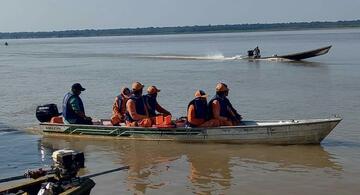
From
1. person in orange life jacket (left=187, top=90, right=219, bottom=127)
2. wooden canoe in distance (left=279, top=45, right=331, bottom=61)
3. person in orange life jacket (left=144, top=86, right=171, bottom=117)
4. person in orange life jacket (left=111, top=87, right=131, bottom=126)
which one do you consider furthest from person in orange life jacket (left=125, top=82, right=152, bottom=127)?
wooden canoe in distance (left=279, top=45, right=331, bottom=61)

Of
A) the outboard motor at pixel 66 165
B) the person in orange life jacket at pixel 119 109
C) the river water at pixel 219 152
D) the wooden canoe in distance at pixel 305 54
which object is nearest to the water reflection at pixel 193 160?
the river water at pixel 219 152

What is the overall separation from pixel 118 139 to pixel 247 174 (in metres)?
4.65

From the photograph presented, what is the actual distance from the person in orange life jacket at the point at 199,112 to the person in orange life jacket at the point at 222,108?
141mm

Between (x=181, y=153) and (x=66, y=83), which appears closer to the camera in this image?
(x=181, y=153)

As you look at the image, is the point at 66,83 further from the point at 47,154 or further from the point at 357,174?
the point at 357,174

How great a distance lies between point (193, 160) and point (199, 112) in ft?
5.54

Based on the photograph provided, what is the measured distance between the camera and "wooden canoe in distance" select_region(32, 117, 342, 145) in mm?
13734

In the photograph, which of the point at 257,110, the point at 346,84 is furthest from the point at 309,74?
the point at 257,110

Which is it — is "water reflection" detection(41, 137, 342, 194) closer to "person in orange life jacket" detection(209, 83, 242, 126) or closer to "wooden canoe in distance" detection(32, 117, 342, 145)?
"wooden canoe in distance" detection(32, 117, 342, 145)

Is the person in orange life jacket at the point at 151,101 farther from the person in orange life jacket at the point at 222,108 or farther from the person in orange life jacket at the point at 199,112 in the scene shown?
the person in orange life jacket at the point at 222,108

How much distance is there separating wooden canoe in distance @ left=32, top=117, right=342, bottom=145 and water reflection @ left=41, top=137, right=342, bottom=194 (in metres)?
0.17

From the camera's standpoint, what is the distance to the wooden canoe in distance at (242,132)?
13734 mm

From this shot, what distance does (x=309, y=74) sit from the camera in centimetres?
3344

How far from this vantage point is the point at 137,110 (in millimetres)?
14898
